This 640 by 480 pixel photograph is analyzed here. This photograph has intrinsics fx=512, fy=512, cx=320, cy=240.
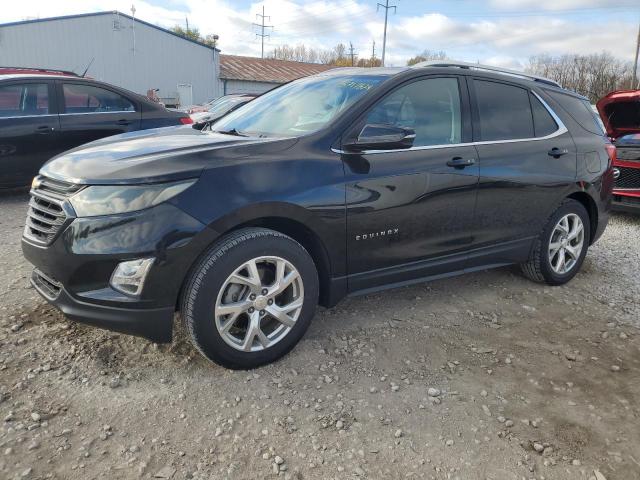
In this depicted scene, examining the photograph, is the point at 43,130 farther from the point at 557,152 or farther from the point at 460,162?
the point at 557,152

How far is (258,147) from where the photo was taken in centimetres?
287

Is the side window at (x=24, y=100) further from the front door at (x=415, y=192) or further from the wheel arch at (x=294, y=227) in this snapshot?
the front door at (x=415, y=192)

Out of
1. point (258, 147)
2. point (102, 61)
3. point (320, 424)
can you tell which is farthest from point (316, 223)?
point (102, 61)

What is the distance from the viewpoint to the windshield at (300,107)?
10.7 ft

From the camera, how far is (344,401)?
2688 mm

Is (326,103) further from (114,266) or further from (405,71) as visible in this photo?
(114,266)

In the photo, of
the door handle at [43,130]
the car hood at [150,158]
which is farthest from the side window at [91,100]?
the car hood at [150,158]

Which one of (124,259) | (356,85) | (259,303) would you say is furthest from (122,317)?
(356,85)

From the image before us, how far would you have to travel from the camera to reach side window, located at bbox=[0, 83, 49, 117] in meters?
6.30

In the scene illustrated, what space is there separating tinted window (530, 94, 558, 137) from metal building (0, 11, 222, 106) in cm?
2469

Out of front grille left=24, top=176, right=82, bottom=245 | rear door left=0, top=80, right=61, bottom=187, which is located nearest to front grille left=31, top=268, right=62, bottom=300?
front grille left=24, top=176, right=82, bottom=245

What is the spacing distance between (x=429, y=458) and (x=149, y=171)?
191cm

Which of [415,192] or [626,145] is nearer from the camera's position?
[415,192]

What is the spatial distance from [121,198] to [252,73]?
114 feet
